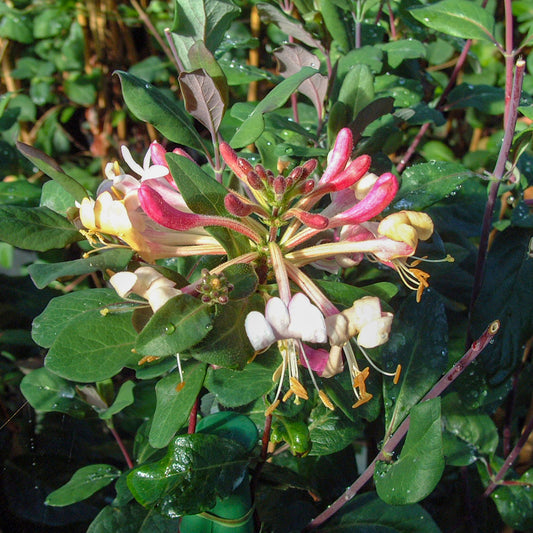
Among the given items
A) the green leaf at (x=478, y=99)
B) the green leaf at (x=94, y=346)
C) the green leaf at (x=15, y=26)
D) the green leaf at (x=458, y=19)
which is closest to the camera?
the green leaf at (x=94, y=346)

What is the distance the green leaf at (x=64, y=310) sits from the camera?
0.61m

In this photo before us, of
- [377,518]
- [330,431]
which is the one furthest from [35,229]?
[377,518]

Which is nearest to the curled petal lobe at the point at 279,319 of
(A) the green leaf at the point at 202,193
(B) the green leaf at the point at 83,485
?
(A) the green leaf at the point at 202,193

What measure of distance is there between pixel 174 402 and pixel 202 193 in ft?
0.70

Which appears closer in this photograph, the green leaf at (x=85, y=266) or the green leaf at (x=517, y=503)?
the green leaf at (x=85, y=266)

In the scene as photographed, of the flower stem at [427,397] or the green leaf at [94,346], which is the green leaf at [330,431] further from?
the green leaf at [94,346]

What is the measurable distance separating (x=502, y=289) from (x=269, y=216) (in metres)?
0.47

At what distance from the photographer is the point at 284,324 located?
50 centimetres

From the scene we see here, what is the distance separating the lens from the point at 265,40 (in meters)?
1.64

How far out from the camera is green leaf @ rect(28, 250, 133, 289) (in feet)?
1.89

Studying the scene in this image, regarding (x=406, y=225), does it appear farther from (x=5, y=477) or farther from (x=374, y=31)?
(x=5, y=477)

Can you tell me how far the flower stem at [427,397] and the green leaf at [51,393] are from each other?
39cm

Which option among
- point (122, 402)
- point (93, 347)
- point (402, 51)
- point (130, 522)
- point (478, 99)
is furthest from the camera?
point (478, 99)

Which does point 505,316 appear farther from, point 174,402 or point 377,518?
point 174,402
